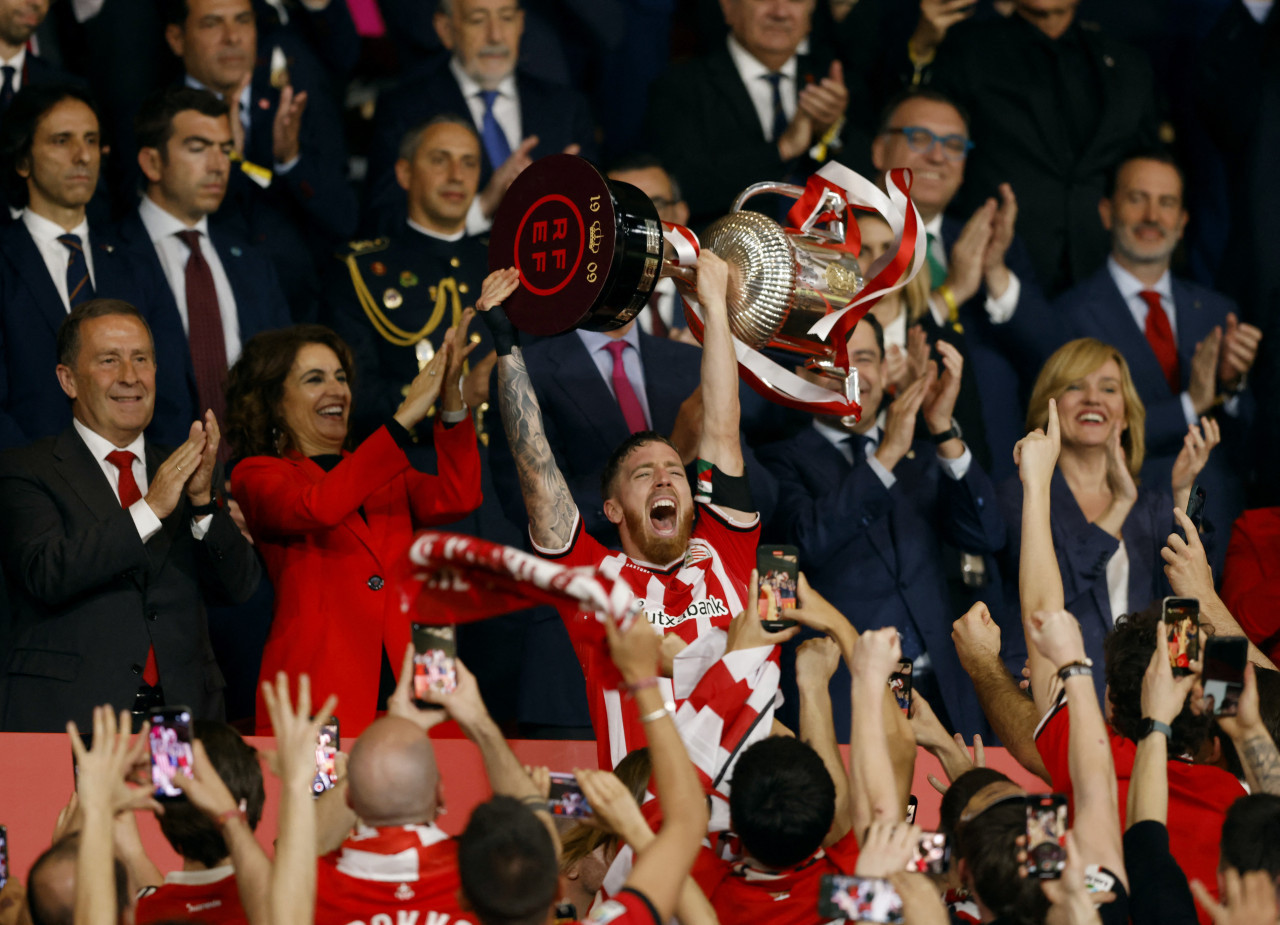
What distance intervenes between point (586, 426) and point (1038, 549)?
6.23ft

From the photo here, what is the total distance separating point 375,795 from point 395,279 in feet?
9.92

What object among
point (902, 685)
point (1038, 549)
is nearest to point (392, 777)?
point (902, 685)

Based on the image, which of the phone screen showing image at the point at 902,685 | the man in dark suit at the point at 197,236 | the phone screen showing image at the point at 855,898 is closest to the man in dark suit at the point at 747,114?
the man in dark suit at the point at 197,236

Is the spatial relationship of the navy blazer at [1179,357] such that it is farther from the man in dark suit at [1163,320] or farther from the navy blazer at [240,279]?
the navy blazer at [240,279]

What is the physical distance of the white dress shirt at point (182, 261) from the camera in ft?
17.1

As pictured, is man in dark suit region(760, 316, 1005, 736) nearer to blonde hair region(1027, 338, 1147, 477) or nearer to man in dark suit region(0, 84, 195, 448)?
blonde hair region(1027, 338, 1147, 477)

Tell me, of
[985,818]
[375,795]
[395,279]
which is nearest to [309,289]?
[395,279]

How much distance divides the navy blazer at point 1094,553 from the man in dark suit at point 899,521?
187mm

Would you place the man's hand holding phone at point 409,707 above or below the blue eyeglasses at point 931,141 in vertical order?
below

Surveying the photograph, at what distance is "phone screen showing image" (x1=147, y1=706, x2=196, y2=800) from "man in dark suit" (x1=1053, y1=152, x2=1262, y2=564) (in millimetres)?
4290

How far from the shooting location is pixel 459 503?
4320 millimetres

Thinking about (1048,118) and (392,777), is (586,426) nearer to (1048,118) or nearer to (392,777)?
(392,777)

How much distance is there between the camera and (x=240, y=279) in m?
5.27

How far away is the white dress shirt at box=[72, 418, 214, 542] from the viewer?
4.14 metres
